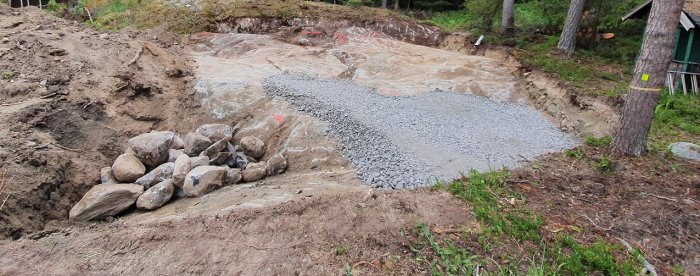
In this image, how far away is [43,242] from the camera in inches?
144

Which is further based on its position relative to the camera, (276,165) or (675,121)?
(675,121)

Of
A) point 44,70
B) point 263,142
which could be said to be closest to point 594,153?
point 263,142

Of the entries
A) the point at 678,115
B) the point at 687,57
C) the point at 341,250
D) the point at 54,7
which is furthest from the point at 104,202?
the point at 54,7

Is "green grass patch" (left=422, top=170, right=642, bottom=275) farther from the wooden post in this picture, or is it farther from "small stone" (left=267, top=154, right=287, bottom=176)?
the wooden post

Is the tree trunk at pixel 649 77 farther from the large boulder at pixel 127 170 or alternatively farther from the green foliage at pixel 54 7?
the green foliage at pixel 54 7

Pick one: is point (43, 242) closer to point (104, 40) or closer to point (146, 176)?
point (146, 176)

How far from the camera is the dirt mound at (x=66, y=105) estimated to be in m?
4.79

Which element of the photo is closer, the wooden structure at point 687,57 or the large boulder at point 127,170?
the large boulder at point 127,170

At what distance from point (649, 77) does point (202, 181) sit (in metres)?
5.88

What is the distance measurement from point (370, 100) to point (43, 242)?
562cm

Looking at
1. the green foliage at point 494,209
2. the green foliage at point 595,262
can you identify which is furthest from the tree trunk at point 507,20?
the green foliage at point 595,262

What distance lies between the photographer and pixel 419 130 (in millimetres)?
6355

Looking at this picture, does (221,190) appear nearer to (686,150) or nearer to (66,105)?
(66,105)

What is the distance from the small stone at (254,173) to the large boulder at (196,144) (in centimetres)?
102
